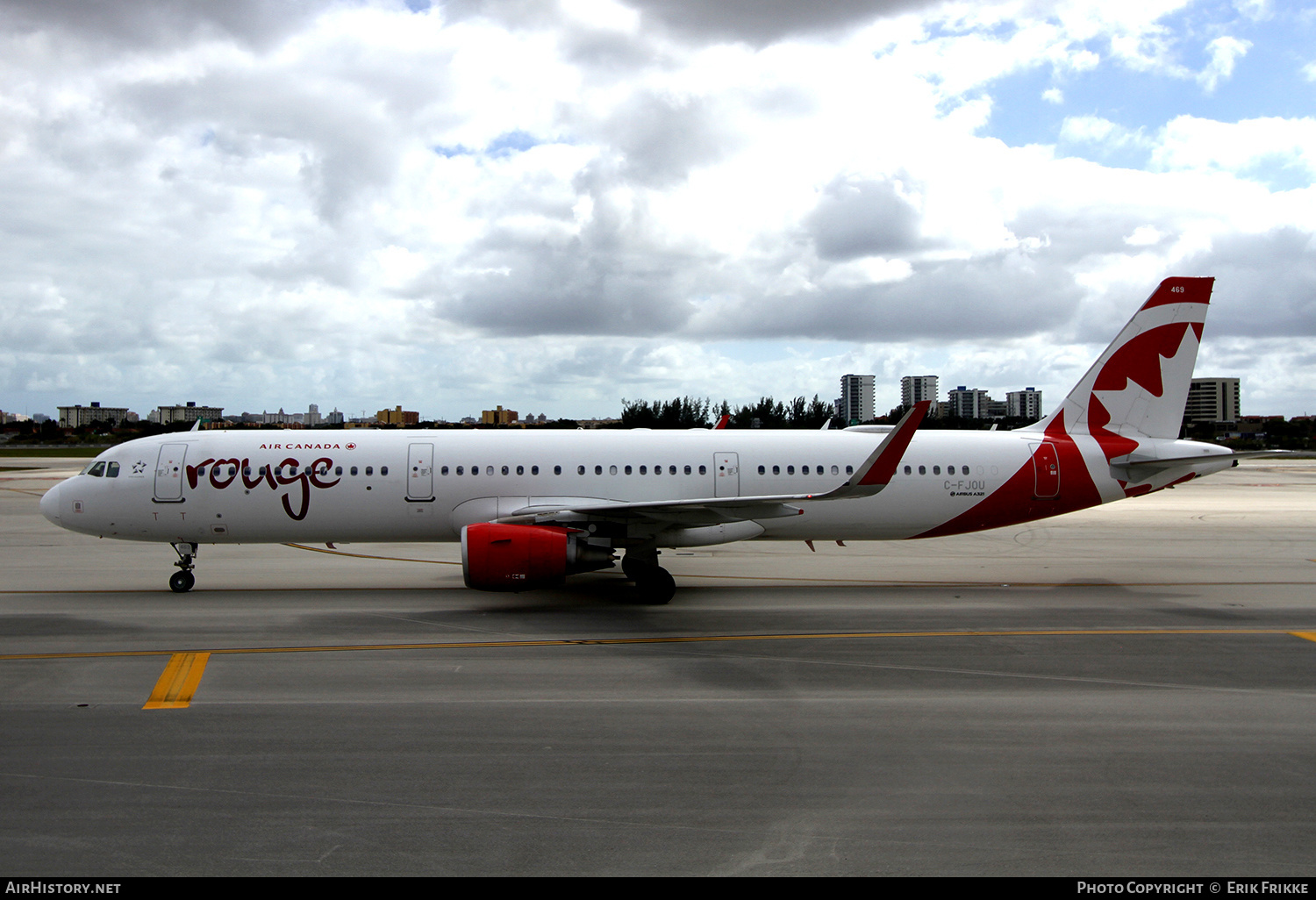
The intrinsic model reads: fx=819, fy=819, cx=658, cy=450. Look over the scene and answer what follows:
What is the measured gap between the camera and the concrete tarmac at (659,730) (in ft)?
21.9

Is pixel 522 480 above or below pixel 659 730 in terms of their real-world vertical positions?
above

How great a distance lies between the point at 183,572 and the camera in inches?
714

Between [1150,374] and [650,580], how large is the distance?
13.3m

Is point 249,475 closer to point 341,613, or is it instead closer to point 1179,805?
point 341,613

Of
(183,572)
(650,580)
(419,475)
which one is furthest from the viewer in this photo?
(183,572)

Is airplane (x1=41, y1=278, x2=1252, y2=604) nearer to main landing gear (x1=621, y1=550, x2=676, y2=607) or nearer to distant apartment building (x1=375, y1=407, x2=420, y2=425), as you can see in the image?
main landing gear (x1=621, y1=550, x2=676, y2=607)

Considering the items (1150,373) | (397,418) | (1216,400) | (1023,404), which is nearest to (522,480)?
(1150,373)

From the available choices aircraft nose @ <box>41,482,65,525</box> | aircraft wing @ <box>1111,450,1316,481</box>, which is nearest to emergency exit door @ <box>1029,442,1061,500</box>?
aircraft wing @ <box>1111,450,1316,481</box>

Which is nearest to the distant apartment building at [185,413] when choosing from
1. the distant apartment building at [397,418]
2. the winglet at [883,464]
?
the distant apartment building at [397,418]

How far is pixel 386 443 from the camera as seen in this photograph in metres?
18.4

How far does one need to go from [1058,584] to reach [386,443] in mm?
15835

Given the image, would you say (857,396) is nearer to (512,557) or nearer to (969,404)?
(969,404)

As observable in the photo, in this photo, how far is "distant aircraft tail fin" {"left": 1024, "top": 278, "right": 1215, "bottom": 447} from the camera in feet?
64.9
